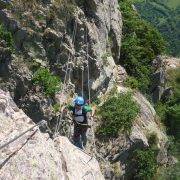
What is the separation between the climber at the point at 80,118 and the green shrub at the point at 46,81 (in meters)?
1.15

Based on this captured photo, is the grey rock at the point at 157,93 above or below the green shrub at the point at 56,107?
below

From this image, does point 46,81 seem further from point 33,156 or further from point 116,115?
point 33,156

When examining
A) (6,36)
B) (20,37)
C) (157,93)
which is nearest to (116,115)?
(20,37)

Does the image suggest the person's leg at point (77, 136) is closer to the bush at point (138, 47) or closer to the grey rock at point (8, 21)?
the grey rock at point (8, 21)

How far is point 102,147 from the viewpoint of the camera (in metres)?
25.0

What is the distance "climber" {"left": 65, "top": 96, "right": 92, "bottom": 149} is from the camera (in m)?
20.2

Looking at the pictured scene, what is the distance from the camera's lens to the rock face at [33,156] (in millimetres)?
13438

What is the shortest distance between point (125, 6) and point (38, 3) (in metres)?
15.7

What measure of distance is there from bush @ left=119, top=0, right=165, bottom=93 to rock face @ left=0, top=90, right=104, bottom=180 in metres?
16.1

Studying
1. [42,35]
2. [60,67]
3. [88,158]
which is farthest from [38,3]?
[88,158]

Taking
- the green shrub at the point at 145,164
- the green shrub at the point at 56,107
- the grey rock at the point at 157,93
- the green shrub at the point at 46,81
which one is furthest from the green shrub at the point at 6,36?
the grey rock at the point at 157,93

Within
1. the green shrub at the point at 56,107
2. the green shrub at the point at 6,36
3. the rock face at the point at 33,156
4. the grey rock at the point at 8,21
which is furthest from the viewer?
the green shrub at the point at 56,107

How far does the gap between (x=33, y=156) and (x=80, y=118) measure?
22.7 ft

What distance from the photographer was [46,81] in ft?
72.3
